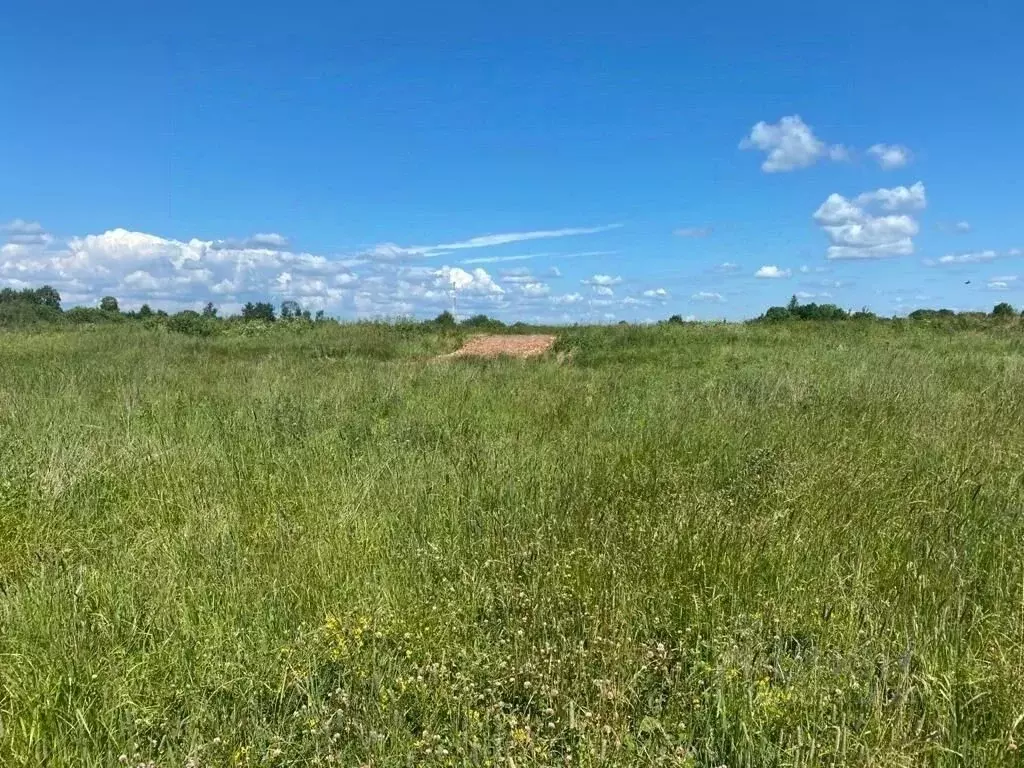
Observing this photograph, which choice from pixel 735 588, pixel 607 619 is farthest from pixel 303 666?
pixel 735 588

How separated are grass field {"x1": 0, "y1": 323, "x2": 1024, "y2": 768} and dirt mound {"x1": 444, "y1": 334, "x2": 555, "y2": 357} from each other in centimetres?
1060

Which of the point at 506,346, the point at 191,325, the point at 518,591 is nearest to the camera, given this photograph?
the point at 518,591

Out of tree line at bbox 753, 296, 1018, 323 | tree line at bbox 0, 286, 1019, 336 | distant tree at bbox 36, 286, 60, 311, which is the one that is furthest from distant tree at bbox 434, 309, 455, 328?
distant tree at bbox 36, 286, 60, 311

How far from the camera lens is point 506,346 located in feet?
59.6

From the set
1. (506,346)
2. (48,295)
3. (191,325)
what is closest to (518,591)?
(506,346)

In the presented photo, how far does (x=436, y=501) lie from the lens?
12.9 ft

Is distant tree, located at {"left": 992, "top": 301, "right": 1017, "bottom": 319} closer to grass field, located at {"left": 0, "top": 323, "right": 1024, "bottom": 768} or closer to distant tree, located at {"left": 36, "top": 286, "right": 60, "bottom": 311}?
grass field, located at {"left": 0, "top": 323, "right": 1024, "bottom": 768}

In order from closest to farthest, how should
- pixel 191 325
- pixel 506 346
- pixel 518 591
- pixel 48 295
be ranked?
pixel 518 591 → pixel 506 346 → pixel 191 325 → pixel 48 295

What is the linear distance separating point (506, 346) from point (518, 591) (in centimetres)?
1551

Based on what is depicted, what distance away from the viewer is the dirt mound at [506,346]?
1664 cm

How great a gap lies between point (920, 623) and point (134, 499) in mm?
4566

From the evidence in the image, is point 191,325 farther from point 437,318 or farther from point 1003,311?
point 1003,311

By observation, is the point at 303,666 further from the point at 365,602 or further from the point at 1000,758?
the point at 1000,758

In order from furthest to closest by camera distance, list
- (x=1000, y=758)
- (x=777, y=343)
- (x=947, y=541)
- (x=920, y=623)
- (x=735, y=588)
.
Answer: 1. (x=777, y=343)
2. (x=947, y=541)
3. (x=735, y=588)
4. (x=920, y=623)
5. (x=1000, y=758)
